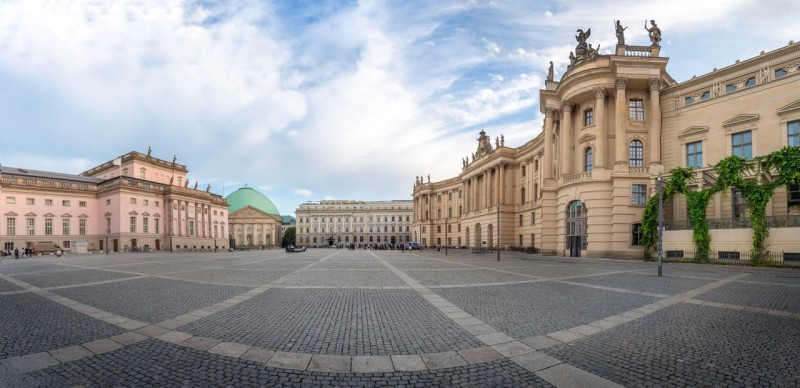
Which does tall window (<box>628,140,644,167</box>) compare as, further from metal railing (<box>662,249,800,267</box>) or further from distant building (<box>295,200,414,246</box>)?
distant building (<box>295,200,414,246</box>)

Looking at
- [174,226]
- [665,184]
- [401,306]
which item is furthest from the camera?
[174,226]

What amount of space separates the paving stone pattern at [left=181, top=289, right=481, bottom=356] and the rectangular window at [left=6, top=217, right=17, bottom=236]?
71416 millimetres

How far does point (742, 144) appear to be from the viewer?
93.1ft

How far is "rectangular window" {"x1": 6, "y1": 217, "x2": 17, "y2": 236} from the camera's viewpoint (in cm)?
5472

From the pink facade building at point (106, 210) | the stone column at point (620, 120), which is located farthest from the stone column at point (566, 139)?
the pink facade building at point (106, 210)

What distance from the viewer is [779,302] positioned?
993 centimetres

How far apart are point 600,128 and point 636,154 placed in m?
4.18

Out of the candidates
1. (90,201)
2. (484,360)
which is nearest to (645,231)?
(484,360)

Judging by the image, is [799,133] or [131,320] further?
[799,133]

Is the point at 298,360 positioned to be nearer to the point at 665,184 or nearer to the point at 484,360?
the point at 484,360

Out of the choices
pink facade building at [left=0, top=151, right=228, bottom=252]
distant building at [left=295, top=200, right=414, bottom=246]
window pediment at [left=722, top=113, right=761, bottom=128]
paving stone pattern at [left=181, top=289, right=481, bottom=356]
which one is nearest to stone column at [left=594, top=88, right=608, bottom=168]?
window pediment at [left=722, top=113, right=761, bottom=128]

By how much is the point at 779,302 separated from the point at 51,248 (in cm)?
7726

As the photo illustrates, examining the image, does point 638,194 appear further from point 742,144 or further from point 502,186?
point 502,186

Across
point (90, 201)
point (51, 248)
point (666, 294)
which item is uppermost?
point (90, 201)
